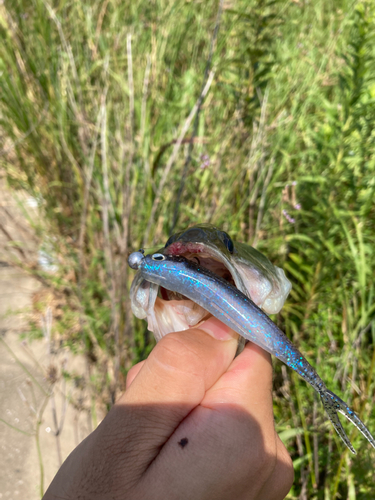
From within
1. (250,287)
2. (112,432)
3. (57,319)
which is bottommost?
(57,319)

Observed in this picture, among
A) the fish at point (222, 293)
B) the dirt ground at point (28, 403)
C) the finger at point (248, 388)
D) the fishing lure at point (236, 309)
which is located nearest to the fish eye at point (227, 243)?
the fish at point (222, 293)

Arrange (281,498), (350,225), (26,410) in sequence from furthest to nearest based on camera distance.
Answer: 1. (26,410)
2. (350,225)
3. (281,498)

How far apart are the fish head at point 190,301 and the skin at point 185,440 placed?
155 millimetres

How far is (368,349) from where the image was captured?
6.61 ft

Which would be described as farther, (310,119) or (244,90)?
(310,119)

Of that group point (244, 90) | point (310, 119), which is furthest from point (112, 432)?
point (310, 119)

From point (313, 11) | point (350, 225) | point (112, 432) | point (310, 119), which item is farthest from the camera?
point (313, 11)

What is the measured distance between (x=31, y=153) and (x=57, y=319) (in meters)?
1.39

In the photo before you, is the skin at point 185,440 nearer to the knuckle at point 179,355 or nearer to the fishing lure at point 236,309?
the knuckle at point 179,355

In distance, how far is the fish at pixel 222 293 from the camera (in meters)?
0.89

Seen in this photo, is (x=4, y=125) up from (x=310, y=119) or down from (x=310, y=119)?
down

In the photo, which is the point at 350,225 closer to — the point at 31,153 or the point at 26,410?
the point at 26,410

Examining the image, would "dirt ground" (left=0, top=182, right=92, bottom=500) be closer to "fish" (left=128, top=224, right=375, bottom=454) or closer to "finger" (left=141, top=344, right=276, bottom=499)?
"fish" (left=128, top=224, right=375, bottom=454)

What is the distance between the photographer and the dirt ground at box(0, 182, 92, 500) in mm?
1927
